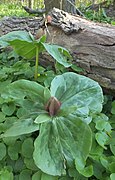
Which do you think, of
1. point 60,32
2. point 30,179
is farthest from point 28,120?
point 60,32

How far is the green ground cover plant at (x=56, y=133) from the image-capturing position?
95 cm

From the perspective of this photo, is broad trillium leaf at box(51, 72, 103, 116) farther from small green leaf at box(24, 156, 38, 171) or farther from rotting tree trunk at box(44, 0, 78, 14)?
rotting tree trunk at box(44, 0, 78, 14)

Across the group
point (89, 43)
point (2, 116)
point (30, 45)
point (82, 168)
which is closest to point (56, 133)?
point (82, 168)

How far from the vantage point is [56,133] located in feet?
3.21

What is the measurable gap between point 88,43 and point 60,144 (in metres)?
A: 0.75

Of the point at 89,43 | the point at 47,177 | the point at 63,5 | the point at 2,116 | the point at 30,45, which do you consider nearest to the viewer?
the point at 47,177

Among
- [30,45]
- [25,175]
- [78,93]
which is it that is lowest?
[25,175]

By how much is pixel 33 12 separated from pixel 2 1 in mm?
8539

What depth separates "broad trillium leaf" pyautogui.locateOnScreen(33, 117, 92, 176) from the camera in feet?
3.05

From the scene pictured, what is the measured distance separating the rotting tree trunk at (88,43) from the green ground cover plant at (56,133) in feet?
1.01

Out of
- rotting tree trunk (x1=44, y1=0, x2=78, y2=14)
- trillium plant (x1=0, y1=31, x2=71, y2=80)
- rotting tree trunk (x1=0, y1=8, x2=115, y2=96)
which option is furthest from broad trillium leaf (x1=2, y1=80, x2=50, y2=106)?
rotting tree trunk (x1=44, y1=0, x2=78, y2=14)

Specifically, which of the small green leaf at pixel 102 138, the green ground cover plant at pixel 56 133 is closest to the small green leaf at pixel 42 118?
the green ground cover plant at pixel 56 133

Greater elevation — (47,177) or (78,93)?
(78,93)

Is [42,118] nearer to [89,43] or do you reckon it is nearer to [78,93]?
[78,93]
